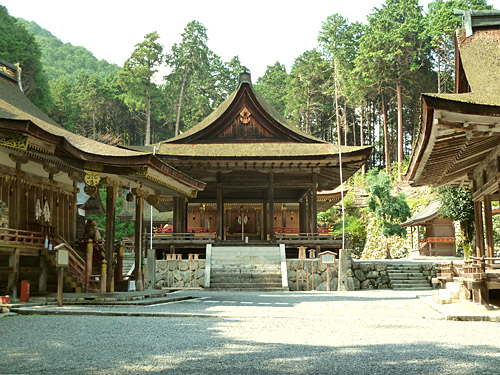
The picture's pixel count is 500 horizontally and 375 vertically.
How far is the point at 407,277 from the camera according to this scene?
80.4 ft

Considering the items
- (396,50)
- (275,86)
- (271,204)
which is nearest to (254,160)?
(271,204)

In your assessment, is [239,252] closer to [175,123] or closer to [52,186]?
[52,186]

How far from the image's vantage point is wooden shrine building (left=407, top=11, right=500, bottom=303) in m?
9.20

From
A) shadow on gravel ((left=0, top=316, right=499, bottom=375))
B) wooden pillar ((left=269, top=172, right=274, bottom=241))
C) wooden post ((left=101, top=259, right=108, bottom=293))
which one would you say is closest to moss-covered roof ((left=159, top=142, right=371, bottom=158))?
wooden pillar ((left=269, top=172, right=274, bottom=241))

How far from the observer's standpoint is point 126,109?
68500mm

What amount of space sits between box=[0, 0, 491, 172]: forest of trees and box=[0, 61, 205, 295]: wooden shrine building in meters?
37.7

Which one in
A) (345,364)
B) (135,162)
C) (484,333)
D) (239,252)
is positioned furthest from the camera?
(239,252)

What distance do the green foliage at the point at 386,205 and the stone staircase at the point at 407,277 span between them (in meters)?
17.3

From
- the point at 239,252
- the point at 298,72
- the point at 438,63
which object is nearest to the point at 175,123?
the point at 298,72

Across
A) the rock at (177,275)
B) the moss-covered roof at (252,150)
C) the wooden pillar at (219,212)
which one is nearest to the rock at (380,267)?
the moss-covered roof at (252,150)

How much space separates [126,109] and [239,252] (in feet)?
160

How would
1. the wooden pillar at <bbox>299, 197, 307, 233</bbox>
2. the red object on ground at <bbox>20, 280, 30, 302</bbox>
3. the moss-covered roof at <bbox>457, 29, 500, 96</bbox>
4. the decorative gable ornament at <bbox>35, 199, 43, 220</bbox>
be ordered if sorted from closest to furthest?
the moss-covered roof at <bbox>457, 29, 500, 96</bbox>
the red object on ground at <bbox>20, 280, 30, 302</bbox>
the decorative gable ornament at <bbox>35, 199, 43, 220</bbox>
the wooden pillar at <bbox>299, 197, 307, 233</bbox>

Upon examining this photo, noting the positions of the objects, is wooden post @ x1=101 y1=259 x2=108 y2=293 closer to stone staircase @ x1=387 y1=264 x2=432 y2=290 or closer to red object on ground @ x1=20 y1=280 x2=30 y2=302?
red object on ground @ x1=20 y1=280 x2=30 y2=302

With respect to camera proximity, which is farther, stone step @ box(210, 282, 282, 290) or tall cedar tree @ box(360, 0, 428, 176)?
tall cedar tree @ box(360, 0, 428, 176)
